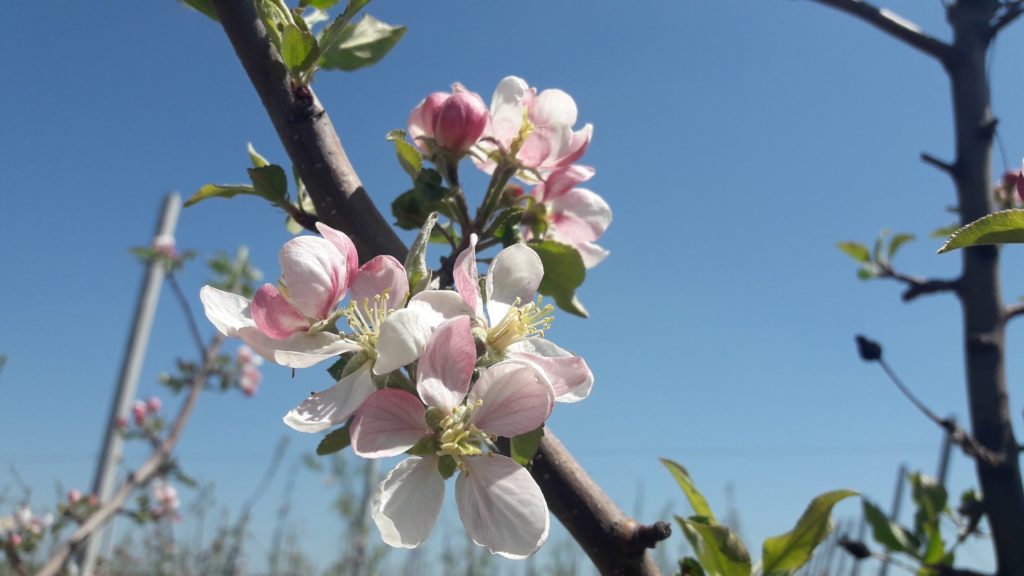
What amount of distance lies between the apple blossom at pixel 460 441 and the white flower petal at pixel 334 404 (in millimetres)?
14

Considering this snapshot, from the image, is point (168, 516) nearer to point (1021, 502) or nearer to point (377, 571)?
point (377, 571)

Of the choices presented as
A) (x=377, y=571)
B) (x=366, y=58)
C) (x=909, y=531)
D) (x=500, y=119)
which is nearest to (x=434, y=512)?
(x=500, y=119)

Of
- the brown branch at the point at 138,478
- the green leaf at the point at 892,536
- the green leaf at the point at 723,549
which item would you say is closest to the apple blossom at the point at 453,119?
the green leaf at the point at 723,549

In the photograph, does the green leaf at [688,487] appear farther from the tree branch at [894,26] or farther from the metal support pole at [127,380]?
the metal support pole at [127,380]

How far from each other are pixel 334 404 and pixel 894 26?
49.9 inches

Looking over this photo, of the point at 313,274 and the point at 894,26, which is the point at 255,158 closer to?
the point at 313,274

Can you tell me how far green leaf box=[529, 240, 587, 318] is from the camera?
2.79 ft

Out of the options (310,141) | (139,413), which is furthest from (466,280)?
(139,413)

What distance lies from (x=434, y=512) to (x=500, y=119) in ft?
1.42

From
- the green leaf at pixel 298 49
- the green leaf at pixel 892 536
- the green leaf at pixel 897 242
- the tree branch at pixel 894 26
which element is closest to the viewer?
the green leaf at pixel 298 49

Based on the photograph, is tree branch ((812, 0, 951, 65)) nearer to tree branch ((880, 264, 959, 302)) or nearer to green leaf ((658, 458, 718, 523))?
tree branch ((880, 264, 959, 302))

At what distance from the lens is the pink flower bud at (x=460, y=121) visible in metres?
0.79

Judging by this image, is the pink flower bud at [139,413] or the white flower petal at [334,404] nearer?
the white flower petal at [334,404]

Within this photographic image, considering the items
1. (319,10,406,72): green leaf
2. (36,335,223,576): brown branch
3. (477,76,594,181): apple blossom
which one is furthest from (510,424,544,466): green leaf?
(36,335,223,576): brown branch
